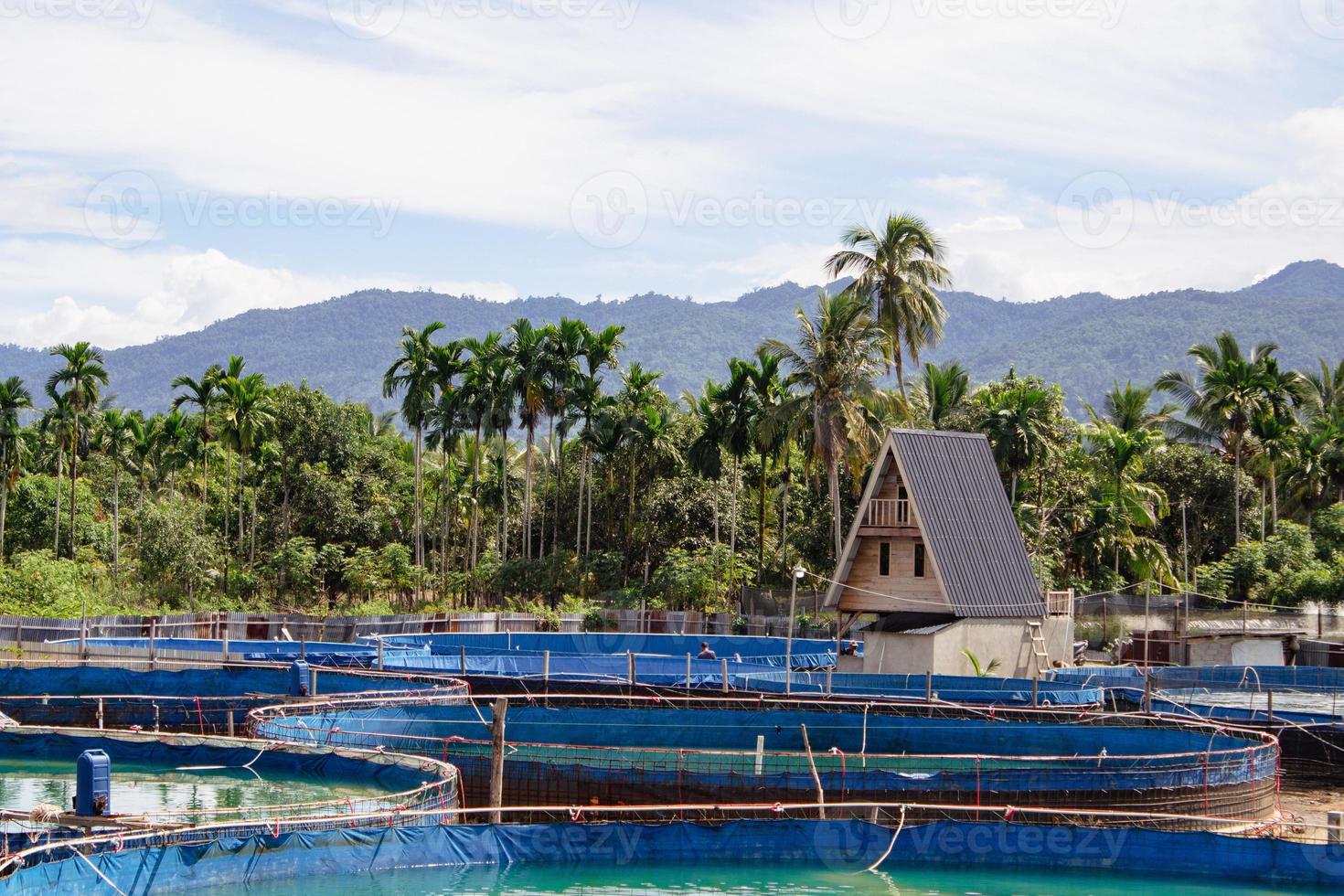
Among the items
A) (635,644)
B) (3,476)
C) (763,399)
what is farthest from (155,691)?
(3,476)

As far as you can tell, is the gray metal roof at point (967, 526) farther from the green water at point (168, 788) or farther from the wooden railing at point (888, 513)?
the green water at point (168, 788)

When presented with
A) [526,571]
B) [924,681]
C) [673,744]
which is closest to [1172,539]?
[526,571]

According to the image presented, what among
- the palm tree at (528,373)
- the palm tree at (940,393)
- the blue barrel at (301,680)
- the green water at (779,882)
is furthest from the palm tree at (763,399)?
the green water at (779,882)

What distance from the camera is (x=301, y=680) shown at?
33594mm

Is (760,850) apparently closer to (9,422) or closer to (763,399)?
(763,399)

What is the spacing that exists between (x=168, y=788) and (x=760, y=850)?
11.7 metres

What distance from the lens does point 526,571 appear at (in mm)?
69000

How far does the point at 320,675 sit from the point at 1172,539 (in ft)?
189

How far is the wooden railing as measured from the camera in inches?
1876

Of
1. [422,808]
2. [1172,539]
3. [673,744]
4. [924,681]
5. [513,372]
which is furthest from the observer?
[1172,539]

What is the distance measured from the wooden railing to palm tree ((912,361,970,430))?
19.5 metres

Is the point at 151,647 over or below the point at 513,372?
below

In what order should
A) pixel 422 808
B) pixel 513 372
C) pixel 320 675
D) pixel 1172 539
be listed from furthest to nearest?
pixel 1172 539
pixel 513 372
pixel 320 675
pixel 422 808

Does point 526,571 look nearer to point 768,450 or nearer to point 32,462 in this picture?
point 768,450
